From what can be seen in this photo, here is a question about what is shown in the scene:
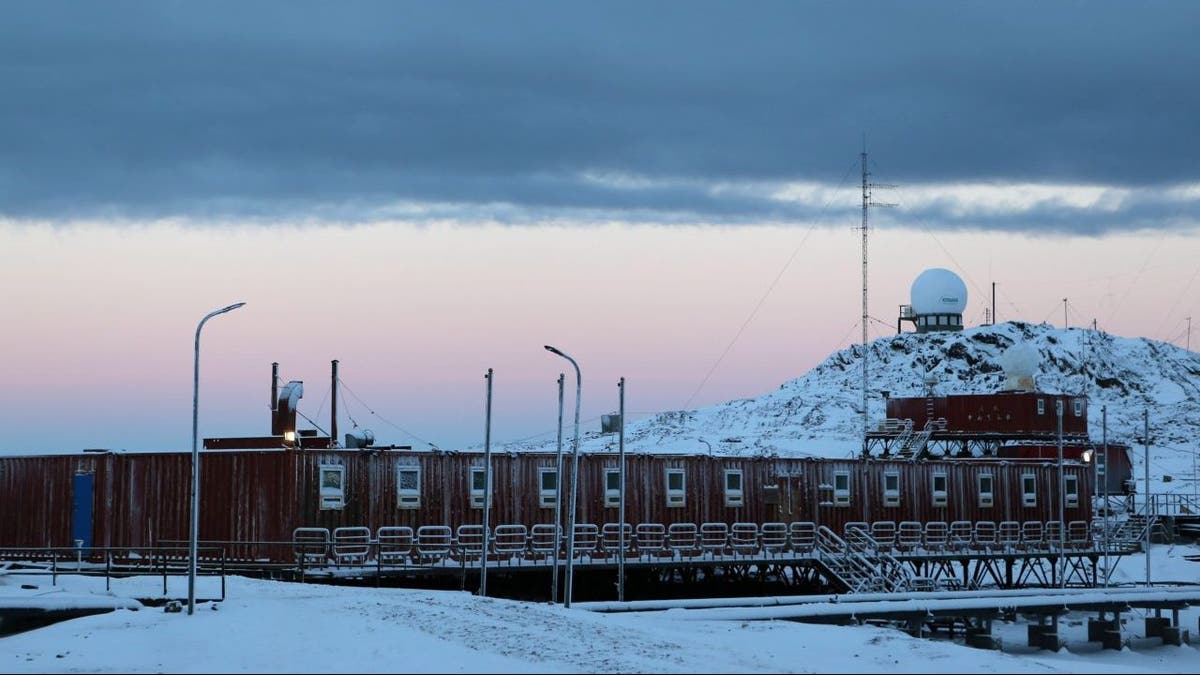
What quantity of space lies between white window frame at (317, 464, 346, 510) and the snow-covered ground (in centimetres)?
855

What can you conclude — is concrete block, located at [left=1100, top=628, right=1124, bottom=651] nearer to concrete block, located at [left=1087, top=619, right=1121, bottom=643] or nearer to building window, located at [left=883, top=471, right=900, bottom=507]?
concrete block, located at [left=1087, top=619, right=1121, bottom=643]

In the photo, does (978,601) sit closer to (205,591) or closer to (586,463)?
(586,463)

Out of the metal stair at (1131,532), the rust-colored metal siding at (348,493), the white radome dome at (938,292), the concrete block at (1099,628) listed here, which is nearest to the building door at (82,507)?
the rust-colored metal siding at (348,493)

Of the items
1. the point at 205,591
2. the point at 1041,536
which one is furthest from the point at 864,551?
the point at 205,591

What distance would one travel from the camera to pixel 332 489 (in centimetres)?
4809

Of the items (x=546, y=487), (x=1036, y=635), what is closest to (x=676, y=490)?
(x=546, y=487)

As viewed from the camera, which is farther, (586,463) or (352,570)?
(586,463)

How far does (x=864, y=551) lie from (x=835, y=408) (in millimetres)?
107071

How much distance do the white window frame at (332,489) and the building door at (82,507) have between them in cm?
838

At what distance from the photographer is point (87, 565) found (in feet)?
156

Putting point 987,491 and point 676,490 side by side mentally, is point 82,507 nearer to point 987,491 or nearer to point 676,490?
point 676,490

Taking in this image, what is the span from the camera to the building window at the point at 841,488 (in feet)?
201

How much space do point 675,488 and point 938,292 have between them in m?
90.0

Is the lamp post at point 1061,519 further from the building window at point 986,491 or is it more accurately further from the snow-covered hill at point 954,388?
the snow-covered hill at point 954,388
